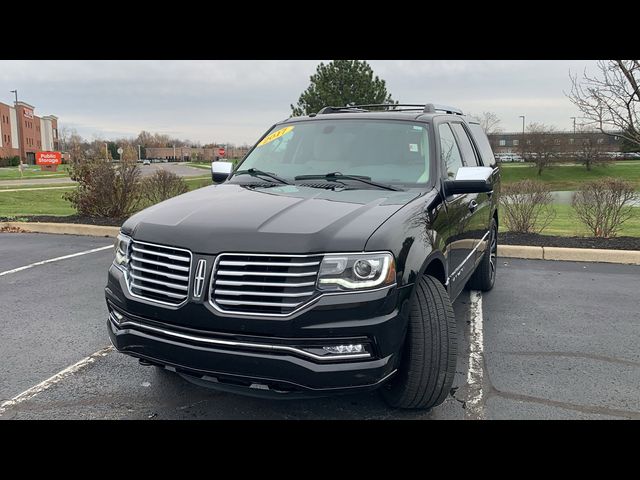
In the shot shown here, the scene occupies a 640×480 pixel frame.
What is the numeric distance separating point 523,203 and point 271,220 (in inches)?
311

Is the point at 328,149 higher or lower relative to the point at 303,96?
lower

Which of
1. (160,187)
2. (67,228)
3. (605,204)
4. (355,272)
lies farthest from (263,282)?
(160,187)

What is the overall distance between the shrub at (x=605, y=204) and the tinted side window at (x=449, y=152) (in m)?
5.53

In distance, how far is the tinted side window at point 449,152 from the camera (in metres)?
4.14

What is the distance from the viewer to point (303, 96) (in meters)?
28.5

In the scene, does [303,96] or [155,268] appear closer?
[155,268]

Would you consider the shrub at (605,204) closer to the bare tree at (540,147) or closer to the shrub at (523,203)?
the shrub at (523,203)

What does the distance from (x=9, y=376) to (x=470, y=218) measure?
3.88 m

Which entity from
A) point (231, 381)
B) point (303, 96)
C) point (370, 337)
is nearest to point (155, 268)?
point (231, 381)

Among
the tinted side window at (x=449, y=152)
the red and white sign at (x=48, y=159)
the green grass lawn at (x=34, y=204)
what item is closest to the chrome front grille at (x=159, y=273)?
the tinted side window at (x=449, y=152)

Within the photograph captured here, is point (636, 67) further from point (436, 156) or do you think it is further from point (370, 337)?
point (370, 337)

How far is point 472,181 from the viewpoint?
146 inches

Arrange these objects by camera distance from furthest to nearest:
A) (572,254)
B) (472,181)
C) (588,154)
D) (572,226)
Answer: (588,154) → (572,226) → (572,254) → (472,181)

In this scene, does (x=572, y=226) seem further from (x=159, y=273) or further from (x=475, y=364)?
(x=159, y=273)
